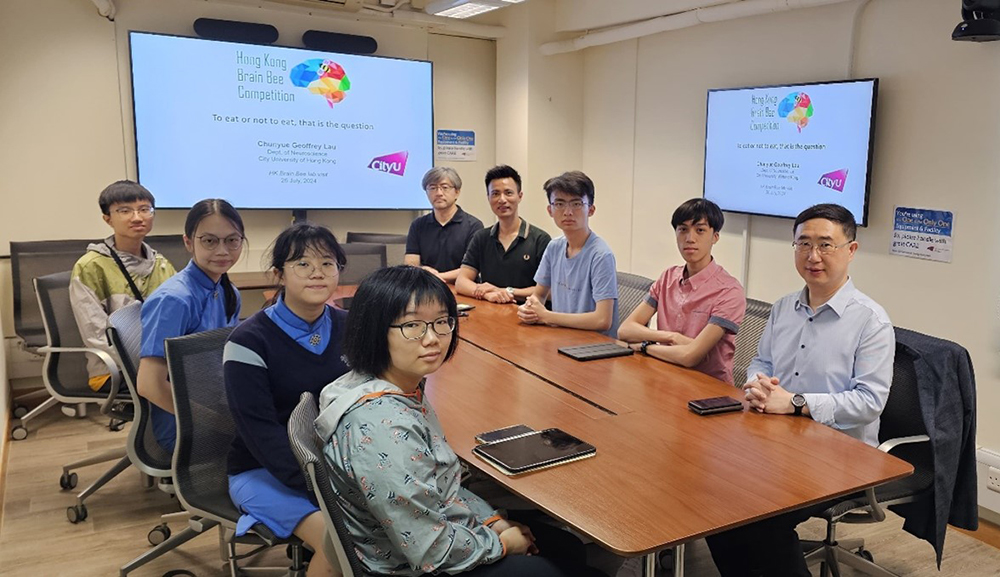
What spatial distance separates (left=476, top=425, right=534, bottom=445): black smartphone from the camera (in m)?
1.98

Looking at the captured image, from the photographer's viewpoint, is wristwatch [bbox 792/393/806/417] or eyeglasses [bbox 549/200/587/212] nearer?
wristwatch [bbox 792/393/806/417]

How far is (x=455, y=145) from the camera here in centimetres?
610

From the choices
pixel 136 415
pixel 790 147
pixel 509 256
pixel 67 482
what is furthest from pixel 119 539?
pixel 790 147

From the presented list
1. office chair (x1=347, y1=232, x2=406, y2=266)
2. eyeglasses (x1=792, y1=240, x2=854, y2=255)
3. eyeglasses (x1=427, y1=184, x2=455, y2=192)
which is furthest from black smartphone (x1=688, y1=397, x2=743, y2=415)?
office chair (x1=347, y1=232, x2=406, y2=266)

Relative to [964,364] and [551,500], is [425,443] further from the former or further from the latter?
[964,364]

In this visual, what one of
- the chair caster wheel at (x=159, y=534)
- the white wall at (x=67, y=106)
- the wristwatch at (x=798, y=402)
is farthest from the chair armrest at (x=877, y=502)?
the white wall at (x=67, y=106)

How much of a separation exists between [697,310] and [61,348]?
9.44ft

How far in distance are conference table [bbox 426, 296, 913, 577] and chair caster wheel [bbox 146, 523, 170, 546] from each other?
53.1 inches

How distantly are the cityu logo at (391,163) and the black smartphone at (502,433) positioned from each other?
396 cm

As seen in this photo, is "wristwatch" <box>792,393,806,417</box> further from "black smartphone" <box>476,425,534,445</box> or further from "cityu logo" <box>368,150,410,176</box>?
"cityu logo" <box>368,150,410,176</box>

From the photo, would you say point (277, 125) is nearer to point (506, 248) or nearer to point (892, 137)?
point (506, 248)

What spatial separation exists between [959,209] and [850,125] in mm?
693

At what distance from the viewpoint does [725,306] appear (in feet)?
9.13

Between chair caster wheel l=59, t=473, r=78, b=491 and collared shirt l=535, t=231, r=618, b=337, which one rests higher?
collared shirt l=535, t=231, r=618, b=337
